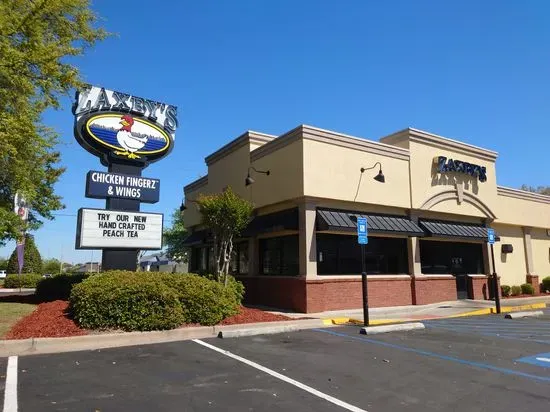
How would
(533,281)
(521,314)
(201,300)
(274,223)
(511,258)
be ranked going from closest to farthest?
1. (201,300)
2. (521,314)
3. (274,223)
4. (511,258)
5. (533,281)

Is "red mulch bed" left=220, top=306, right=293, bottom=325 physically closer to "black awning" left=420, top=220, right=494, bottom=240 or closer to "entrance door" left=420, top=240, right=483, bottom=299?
"black awning" left=420, top=220, right=494, bottom=240

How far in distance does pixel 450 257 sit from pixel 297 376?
16.5 metres

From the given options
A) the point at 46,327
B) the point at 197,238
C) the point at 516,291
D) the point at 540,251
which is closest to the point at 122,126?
the point at 46,327

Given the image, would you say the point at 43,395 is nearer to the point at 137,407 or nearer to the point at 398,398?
the point at 137,407

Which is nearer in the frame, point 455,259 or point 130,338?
point 130,338

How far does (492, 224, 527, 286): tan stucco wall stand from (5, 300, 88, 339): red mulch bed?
819 inches

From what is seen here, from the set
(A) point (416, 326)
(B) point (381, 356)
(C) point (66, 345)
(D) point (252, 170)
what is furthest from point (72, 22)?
(A) point (416, 326)

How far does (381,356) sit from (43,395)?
595 centimetres

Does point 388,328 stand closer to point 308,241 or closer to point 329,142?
point 308,241

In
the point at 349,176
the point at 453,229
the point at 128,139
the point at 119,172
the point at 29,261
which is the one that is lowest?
the point at 29,261

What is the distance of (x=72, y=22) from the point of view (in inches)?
475

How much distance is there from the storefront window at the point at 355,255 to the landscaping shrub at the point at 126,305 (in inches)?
289

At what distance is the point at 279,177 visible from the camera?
17.9 meters

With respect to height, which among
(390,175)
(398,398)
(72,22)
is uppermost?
(72,22)
